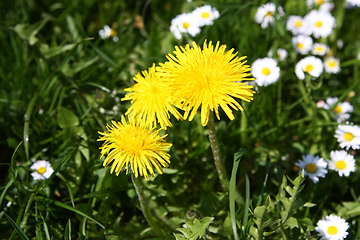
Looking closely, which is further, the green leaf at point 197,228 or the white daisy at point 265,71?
the white daisy at point 265,71

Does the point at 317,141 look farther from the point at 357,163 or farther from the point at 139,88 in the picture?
the point at 139,88

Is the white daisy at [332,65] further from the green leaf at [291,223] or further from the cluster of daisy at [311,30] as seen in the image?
the green leaf at [291,223]

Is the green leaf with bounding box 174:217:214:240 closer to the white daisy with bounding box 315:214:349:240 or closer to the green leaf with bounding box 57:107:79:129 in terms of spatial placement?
the white daisy with bounding box 315:214:349:240

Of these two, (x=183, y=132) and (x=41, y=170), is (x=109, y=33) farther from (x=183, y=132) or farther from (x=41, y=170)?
(x=41, y=170)

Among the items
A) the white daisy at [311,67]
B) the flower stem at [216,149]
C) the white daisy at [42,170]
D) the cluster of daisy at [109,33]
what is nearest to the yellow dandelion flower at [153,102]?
the flower stem at [216,149]

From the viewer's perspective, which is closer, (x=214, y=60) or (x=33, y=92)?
(x=214, y=60)

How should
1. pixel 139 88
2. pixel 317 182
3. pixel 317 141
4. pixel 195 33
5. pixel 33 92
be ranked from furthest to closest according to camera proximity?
1. pixel 195 33
2. pixel 33 92
3. pixel 317 141
4. pixel 317 182
5. pixel 139 88

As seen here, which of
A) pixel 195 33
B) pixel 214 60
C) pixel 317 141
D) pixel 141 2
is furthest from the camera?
pixel 141 2

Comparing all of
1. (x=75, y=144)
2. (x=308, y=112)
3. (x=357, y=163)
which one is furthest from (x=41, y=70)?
(x=357, y=163)
